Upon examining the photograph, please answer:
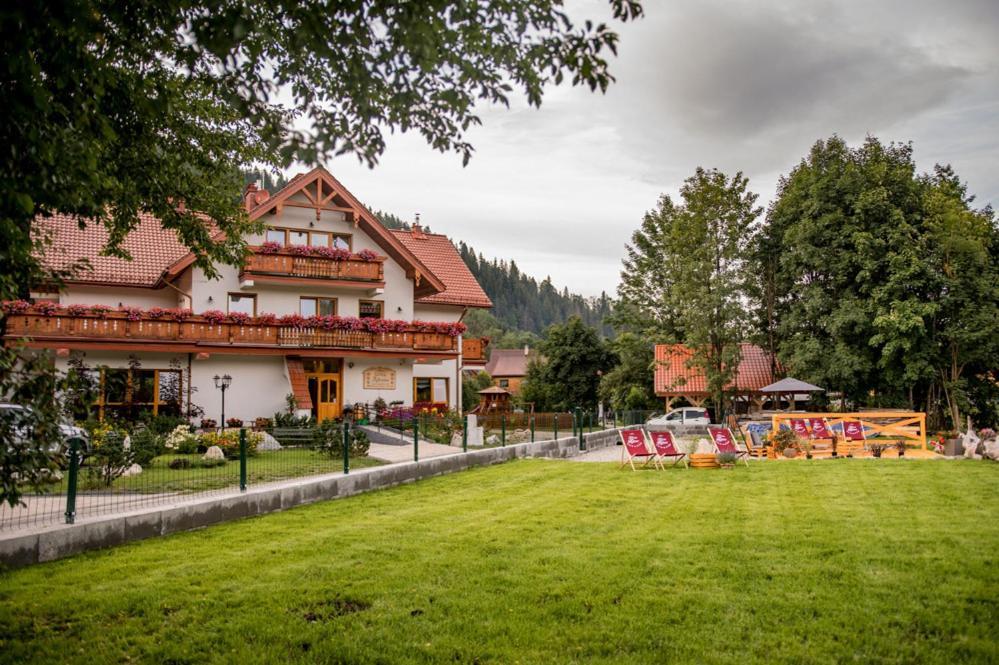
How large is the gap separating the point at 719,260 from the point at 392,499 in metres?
29.7

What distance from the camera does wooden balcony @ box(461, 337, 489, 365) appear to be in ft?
102

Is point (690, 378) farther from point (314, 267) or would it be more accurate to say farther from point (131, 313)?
point (131, 313)

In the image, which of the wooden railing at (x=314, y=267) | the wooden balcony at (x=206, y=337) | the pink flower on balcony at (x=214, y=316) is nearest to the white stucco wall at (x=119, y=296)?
the wooden balcony at (x=206, y=337)

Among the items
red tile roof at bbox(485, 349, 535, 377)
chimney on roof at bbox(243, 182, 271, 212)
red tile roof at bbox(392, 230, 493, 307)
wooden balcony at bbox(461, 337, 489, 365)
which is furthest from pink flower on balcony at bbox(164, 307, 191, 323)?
red tile roof at bbox(485, 349, 535, 377)

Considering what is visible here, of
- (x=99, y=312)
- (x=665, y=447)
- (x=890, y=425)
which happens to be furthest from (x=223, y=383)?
(x=890, y=425)

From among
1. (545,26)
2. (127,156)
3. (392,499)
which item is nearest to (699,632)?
(545,26)

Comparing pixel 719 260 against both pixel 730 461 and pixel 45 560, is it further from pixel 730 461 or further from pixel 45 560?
pixel 45 560

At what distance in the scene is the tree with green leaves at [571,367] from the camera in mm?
46844

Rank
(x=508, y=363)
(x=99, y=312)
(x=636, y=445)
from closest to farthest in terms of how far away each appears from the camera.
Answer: (x=636, y=445)
(x=99, y=312)
(x=508, y=363)

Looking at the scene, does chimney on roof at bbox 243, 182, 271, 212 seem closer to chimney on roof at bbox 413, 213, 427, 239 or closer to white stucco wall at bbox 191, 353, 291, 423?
white stucco wall at bbox 191, 353, 291, 423

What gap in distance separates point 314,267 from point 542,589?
21.9 metres

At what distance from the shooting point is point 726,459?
16.2 meters

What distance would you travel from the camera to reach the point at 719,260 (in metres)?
37.4

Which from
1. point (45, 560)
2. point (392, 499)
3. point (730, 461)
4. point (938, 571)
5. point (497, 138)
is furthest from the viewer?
point (730, 461)
